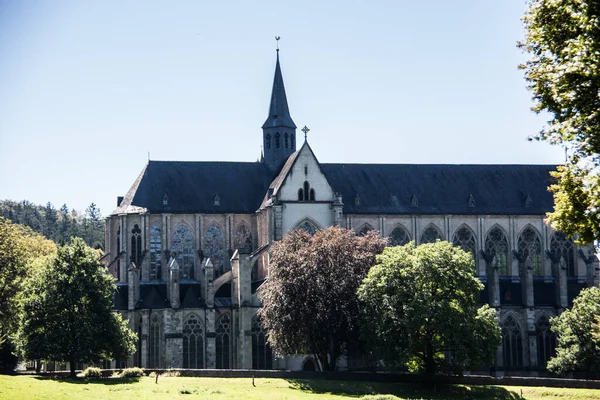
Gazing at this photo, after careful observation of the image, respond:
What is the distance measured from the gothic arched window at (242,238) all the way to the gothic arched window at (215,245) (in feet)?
3.76

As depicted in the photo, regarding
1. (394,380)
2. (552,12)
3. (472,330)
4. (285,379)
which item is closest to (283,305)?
(285,379)

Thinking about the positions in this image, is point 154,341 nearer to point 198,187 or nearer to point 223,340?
point 223,340

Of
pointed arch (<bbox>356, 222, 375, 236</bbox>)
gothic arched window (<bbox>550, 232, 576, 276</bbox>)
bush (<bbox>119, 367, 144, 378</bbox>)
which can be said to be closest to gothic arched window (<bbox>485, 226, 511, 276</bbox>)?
gothic arched window (<bbox>550, 232, 576, 276</bbox>)

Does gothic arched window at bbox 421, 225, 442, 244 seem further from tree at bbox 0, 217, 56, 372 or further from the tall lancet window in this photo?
tree at bbox 0, 217, 56, 372

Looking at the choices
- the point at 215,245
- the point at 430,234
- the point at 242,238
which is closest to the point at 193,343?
the point at 215,245

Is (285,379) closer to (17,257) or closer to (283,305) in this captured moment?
(283,305)

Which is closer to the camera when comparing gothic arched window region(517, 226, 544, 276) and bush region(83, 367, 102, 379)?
bush region(83, 367, 102, 379)

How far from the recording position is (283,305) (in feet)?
189

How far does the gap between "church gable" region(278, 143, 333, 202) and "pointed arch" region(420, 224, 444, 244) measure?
11.4 meters

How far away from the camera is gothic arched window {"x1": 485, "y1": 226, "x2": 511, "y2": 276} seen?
77.0m

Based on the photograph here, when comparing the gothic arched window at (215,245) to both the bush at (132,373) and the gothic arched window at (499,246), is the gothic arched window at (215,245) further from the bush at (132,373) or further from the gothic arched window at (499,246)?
the gothic arched window at (499,246)

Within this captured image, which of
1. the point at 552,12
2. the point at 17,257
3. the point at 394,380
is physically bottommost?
the point at 394,380

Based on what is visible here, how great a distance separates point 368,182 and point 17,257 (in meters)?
30.1

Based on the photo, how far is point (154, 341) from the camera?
67.1m
